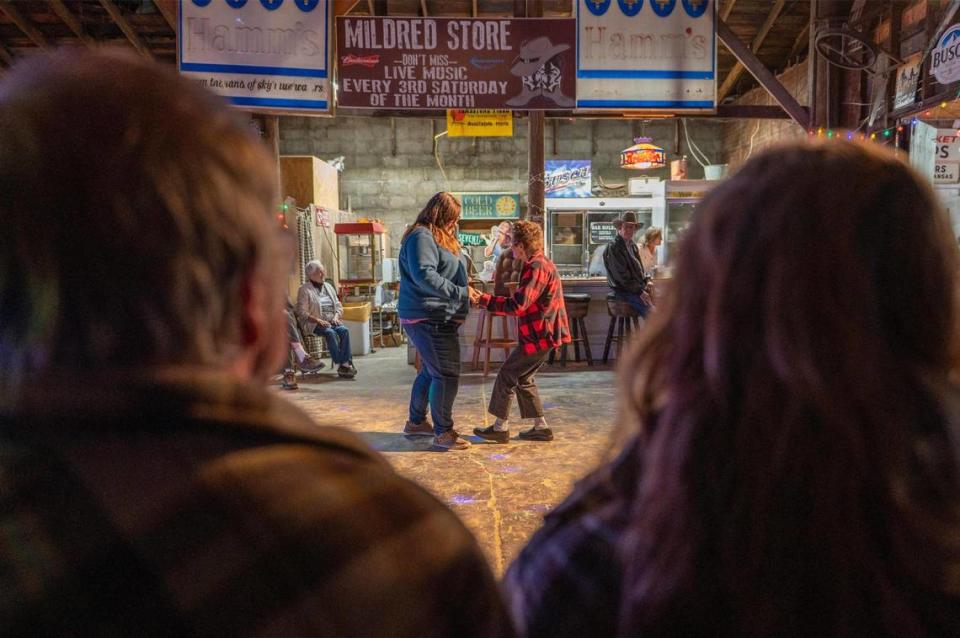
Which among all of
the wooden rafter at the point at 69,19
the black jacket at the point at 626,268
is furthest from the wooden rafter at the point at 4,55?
the black jacket at the point at 626,268

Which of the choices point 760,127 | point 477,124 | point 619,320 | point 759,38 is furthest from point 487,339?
point 760,127

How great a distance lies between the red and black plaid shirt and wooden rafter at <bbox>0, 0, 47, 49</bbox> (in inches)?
379

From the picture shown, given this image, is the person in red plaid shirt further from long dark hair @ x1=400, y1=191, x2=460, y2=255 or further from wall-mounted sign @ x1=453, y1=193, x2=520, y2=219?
wall-mounted sign @ x1=453, y1=193, x2=520, y2=219

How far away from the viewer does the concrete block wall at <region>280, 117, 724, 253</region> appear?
1559 cm

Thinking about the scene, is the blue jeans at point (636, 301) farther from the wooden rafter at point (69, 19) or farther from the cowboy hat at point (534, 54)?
the wooden rafter at point (69, 19)

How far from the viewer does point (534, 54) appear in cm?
682

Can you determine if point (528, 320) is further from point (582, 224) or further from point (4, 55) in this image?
point (4, 55)

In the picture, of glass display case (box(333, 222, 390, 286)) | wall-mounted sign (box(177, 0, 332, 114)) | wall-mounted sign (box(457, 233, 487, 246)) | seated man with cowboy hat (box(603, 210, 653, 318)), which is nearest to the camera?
wall-mounted sign (box(177, 0, 332, 114))

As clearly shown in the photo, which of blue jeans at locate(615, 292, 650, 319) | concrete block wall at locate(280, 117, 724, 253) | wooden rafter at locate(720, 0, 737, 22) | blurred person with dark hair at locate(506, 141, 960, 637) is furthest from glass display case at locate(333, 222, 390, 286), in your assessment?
blurred person with dark hair at locate(506, 141, 960, 637)

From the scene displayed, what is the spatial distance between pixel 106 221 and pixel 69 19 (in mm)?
12275

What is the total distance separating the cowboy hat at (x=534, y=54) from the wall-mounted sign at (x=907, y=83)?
360 centimetres

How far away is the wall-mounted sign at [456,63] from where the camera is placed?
21.9ft

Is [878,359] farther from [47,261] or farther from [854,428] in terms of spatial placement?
[47,261]

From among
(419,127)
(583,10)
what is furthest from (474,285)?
(419,127)
